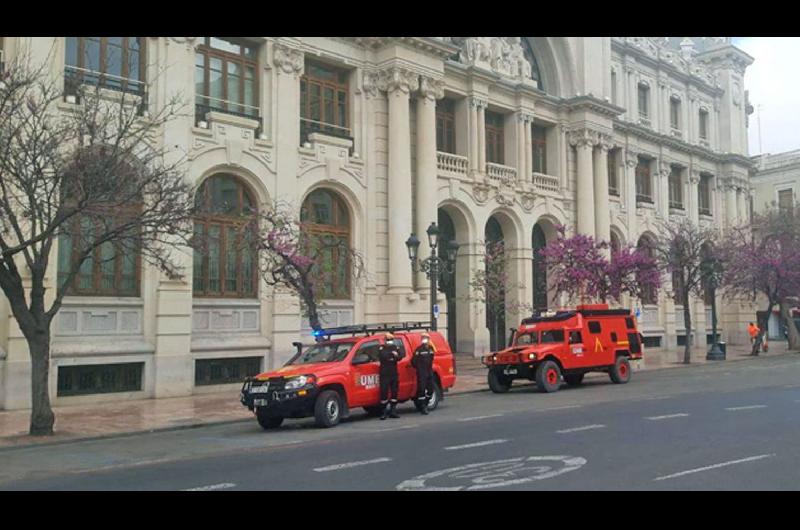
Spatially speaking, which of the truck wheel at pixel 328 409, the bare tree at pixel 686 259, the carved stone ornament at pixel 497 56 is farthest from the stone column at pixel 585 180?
the truck wheel at pixel 328 409

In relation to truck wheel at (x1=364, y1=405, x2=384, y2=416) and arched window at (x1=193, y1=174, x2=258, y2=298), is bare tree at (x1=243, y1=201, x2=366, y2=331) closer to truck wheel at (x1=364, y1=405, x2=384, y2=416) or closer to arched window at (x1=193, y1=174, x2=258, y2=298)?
arched window at (x1=193, y1=174, x2=258, y2=298)

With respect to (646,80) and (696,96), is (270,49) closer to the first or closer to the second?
(646,80)

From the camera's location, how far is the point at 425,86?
30.3 m

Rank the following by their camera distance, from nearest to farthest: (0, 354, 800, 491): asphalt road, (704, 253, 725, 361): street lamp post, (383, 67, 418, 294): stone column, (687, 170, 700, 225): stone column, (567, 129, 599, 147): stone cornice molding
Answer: (0, 354, 800, 491): asphalt road → (383, 67, 418, 294): stone column → (704, 253, 725, 361): street lamp post → (567, 129, 599, 147): stone cornice molding → (687, 170, 700, 225): stone column

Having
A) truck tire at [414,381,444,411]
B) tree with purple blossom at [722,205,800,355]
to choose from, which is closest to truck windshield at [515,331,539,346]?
truck tire at [414,381,444,411]

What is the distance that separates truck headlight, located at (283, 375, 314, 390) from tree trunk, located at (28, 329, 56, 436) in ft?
14.7

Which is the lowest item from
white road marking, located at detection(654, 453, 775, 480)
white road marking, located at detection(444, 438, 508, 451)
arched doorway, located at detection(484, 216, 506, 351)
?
white road marking, located at detection(444, 438, 508, 451)

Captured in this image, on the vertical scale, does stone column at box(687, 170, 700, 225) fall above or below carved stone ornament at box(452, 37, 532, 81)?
below

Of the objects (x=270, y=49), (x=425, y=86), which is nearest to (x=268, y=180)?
(x=270, y=49)

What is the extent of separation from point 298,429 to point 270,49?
15.0 m

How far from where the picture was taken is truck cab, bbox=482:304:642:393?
22.1 m

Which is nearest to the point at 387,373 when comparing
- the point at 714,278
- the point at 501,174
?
the point at 501,174

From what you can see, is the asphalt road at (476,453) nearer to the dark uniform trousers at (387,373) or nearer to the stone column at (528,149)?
the dark uniform trousers at (387,373)

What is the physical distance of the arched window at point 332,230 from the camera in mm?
27312
